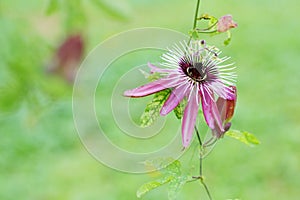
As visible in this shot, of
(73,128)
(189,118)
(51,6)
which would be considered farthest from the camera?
(73,128)

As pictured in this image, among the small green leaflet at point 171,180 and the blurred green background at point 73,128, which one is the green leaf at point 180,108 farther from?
the blurred green background at point 73,128

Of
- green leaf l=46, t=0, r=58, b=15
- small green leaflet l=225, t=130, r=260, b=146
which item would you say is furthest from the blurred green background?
small green leaflet l=225, t=130, r=260, b=146

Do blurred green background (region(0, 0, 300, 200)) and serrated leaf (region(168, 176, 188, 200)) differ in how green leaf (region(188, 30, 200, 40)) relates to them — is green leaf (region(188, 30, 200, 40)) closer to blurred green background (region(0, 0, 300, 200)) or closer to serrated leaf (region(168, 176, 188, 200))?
serrated leaf (region(168, 176, 188, 200))

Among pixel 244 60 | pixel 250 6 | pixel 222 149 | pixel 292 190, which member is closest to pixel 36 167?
pixel 222 149

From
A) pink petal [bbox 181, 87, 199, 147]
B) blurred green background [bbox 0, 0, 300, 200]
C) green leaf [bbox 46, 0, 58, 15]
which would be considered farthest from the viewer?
blurred green background [bbox 0, 0, 300, 200]

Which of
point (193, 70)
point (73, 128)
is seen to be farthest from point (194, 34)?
point (73, 128)

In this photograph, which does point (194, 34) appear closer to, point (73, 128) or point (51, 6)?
point (51, 6)

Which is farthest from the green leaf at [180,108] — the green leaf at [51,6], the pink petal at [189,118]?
the green leaf at [51,6]

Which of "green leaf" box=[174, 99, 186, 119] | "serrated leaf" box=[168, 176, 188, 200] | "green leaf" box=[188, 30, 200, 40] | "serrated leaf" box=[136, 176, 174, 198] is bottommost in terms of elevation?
"serrated leaf" box=[168, 176, 188, 200]
